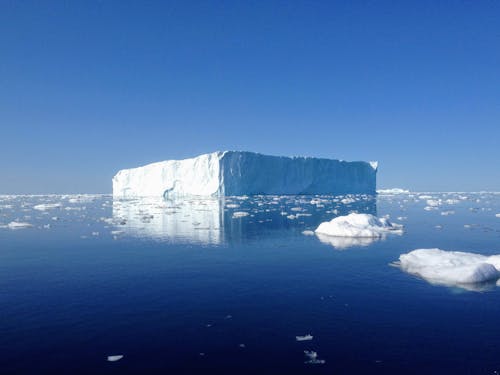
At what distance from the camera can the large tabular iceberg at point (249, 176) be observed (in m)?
64.0

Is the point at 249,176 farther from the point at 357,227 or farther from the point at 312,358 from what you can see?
the point at 312,358

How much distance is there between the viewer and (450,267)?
12.1 m

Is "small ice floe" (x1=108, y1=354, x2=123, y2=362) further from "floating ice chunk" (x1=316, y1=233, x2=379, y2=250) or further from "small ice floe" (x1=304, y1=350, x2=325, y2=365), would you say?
"floating ice chunk" (x1=316, y1=233, x2=379, y2=250)

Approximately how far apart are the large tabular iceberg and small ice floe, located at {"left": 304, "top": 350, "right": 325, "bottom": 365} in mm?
55053

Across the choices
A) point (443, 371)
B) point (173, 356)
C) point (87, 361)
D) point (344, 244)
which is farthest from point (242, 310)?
point (344, 244)

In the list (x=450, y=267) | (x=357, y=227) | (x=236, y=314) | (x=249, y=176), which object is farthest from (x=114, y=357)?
(x=249, y=176)

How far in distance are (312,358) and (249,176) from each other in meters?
59.4

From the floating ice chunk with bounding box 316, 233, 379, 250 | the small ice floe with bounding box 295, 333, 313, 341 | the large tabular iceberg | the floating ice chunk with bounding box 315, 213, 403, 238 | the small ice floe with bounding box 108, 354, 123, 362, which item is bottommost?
the small ice floe with bounding box 295, 333, 313, 341

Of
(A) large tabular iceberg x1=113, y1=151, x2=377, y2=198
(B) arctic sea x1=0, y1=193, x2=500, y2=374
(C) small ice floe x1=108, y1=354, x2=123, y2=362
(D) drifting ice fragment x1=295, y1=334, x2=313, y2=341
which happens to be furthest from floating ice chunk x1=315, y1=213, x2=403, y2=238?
(A) large tabular iceberg x1=113, y1=151, x2=377, y2=198

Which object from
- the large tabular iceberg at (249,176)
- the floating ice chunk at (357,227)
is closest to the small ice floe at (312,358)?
the floating ice chunk at (357,227)

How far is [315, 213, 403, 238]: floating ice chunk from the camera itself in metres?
21.6

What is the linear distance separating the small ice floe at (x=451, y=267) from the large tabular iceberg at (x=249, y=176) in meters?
49.5

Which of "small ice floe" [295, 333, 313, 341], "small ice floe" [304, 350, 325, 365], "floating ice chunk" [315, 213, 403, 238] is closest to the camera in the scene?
"small ice floe" [304, 350, 325, 365]

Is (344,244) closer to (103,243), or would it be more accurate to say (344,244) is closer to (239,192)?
(103,243)
